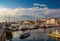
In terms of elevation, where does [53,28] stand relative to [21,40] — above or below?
above

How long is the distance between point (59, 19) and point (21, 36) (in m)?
1.73

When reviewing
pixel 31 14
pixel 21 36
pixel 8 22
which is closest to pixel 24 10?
pixel 31 14

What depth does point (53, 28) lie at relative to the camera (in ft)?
23.6

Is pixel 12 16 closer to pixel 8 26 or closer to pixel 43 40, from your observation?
pixel 8 26

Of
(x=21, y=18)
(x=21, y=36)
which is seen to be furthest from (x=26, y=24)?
(x=21, y=36)

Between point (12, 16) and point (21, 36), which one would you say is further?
point (21, 36)

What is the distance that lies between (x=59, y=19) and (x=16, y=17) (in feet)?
5.21

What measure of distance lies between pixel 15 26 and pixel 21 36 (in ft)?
2.88

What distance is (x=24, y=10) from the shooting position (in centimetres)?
694

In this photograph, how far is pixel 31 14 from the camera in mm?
6988

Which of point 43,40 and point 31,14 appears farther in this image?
point 43,40

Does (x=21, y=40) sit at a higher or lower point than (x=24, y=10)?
lower

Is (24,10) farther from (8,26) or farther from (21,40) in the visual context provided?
(21,40)

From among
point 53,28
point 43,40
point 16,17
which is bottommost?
point 43,40
